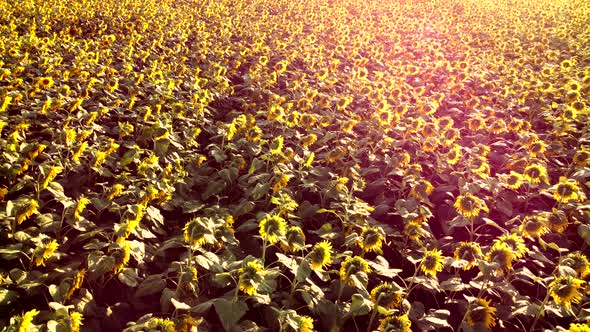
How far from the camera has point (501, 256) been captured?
114 inches

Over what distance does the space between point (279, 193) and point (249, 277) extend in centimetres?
115

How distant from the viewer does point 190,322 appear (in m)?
2.44

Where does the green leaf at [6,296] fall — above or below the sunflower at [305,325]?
below

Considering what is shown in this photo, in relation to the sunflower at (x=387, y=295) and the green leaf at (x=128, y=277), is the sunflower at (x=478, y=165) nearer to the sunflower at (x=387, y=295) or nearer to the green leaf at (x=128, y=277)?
the sunflower at (x=387, y=295)

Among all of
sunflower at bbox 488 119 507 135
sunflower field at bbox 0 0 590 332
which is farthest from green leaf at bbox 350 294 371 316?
sunflower at bbox 488 119 507 135

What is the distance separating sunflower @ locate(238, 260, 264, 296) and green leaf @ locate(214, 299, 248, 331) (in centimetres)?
10

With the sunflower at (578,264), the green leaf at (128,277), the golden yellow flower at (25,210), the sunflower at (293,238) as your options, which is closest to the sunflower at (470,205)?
the sunflower at (578,264)

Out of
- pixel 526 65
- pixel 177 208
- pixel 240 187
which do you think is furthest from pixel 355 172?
pixel 526 65

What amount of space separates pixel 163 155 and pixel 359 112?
128 inches

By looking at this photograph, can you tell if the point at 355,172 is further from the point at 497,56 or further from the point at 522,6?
the point at 522,6

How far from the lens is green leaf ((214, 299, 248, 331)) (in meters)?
2.50

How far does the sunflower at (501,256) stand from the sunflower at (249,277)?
63.6 inches

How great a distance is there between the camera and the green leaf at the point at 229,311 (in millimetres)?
2504

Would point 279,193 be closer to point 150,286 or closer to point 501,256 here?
point 150,286
